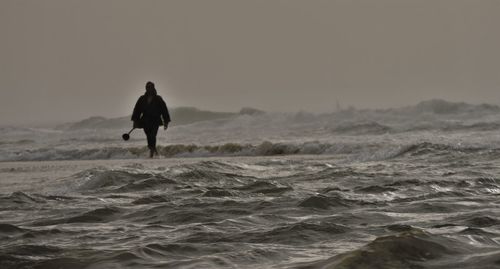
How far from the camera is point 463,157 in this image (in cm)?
1188

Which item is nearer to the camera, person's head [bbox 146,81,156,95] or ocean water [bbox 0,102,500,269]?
ocean water [bbox 0,102,500,269]

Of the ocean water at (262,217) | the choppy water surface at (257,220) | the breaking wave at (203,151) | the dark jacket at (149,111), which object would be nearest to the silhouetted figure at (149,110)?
the dark jacket at (149,111)

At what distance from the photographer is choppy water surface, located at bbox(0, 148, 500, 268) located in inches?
175

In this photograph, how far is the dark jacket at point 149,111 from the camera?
47.6ft

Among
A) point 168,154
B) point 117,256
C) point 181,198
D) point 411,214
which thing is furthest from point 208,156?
point 117,256

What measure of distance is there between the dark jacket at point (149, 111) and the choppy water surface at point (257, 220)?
431 centimetres

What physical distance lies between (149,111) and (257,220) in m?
8.83

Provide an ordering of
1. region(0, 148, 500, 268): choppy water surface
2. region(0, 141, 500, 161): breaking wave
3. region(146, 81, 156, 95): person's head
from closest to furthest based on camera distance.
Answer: region(0, 148, 500, 268): choppy water surface
region(146, 81, 156, 95): person's head
region(0, 141, 500, 161): breaking wave

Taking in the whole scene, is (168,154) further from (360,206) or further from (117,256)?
(117,256)

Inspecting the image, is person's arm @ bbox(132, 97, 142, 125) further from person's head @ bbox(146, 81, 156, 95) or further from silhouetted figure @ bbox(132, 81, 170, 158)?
person's head @ bbox(146, 81, 156, 95)

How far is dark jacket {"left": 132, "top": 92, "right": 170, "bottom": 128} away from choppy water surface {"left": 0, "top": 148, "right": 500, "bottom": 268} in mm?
4309

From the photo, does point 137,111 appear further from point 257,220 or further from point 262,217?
point 257,220

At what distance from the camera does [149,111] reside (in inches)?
574

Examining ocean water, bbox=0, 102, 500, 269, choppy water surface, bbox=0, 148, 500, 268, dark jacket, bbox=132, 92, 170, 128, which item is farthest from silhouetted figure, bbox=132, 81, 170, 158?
choppy water surface, bbox=0, 148, 500, 268
